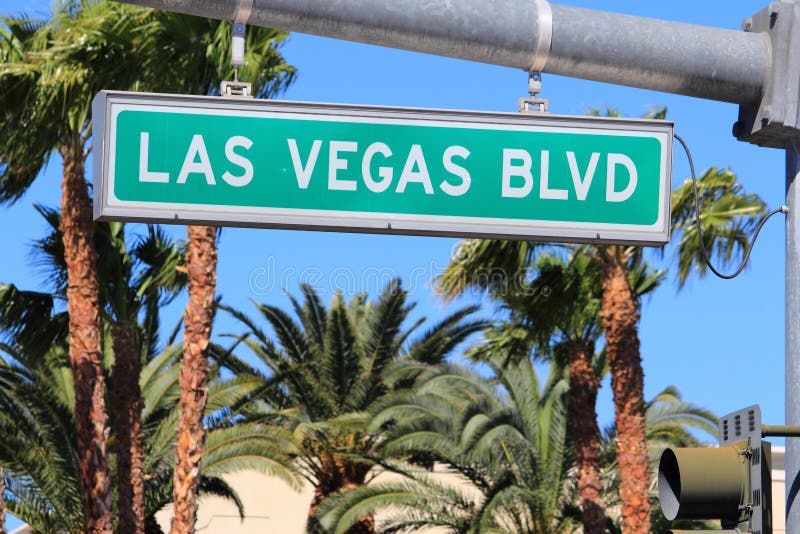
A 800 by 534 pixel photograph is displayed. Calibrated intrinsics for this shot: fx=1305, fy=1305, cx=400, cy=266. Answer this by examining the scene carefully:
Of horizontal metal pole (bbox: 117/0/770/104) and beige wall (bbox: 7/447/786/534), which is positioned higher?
beige wall (bbox: 7/447/786/534)

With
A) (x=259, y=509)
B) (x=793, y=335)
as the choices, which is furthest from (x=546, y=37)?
(x=259, y=509)

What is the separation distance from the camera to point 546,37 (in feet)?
12.4

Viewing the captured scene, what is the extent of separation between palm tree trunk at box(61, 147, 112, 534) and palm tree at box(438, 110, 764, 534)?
20.8 ft

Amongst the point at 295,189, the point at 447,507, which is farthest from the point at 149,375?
the point at 295,189

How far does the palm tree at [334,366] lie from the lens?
27.3 metres

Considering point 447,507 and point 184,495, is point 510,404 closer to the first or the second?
point 447,507

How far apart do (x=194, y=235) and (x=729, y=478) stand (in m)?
15.1

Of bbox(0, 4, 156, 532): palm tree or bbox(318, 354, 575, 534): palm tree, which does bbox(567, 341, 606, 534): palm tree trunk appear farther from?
bbox(0, 4, 156, 532): palm tree

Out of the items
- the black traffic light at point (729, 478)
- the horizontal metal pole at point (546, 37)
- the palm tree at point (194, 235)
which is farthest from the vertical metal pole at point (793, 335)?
the palm tree at point (194, 235)

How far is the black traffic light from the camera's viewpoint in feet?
13.1

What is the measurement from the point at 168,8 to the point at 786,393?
2.10 m

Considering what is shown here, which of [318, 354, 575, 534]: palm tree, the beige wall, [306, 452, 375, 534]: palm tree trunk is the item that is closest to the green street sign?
[318, 354, 575, 534]: palm tree

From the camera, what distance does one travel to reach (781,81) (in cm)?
395

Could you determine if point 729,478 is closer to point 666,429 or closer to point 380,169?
point 380,169
